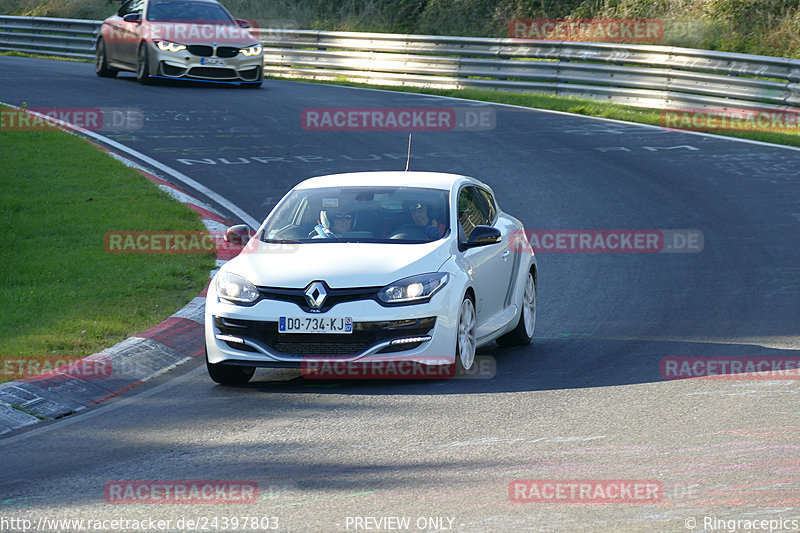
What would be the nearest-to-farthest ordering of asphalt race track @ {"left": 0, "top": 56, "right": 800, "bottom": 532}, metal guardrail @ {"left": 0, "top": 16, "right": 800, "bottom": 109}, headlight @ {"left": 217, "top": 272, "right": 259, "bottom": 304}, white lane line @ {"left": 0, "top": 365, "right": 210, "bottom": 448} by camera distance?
asphalt race track @ {"left": 0, "top": 56, "right": 800, "bottom": 532} → white lane line @ {"left": 0, "top": 365, "right": 210, "bottom": 448} → headlight @ {"left": 217, "top": 272, "right": 259, "bottom": 304} → metal guardrail @ {"left": 0, "top": 16, "right": 800, "bottom": 109}

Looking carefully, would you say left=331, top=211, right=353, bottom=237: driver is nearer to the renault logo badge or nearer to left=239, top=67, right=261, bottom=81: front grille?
the renault logo badge

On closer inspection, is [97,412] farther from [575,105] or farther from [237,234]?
[575,105]

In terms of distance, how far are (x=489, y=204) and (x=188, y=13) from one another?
1774 centimetres

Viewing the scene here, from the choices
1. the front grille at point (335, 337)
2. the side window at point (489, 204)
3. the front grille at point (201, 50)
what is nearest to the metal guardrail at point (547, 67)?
the front grille at point (201, 50)

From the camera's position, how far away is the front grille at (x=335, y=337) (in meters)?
8.54

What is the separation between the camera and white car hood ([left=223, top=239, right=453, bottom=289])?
869cm

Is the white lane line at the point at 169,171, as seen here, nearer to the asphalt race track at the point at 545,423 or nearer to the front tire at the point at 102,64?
the asphalt race track at the point at 545,423

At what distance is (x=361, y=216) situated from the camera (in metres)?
9.73

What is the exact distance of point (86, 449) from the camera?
7.25 m

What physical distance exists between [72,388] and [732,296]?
249 inches

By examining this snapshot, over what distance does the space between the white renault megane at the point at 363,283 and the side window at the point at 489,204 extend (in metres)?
0.51

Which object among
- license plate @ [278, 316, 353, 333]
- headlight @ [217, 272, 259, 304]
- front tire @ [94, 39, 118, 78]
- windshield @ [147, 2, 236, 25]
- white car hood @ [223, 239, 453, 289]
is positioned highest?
white car hood @ [223, 239, 453, 289]

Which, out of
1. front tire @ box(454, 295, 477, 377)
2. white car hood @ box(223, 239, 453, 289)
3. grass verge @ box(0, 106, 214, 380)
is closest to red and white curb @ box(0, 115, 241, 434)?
grass verge @ box(0, 106, 214, 380)

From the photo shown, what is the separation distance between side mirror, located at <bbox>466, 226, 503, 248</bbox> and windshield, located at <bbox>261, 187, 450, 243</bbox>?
217 mm
